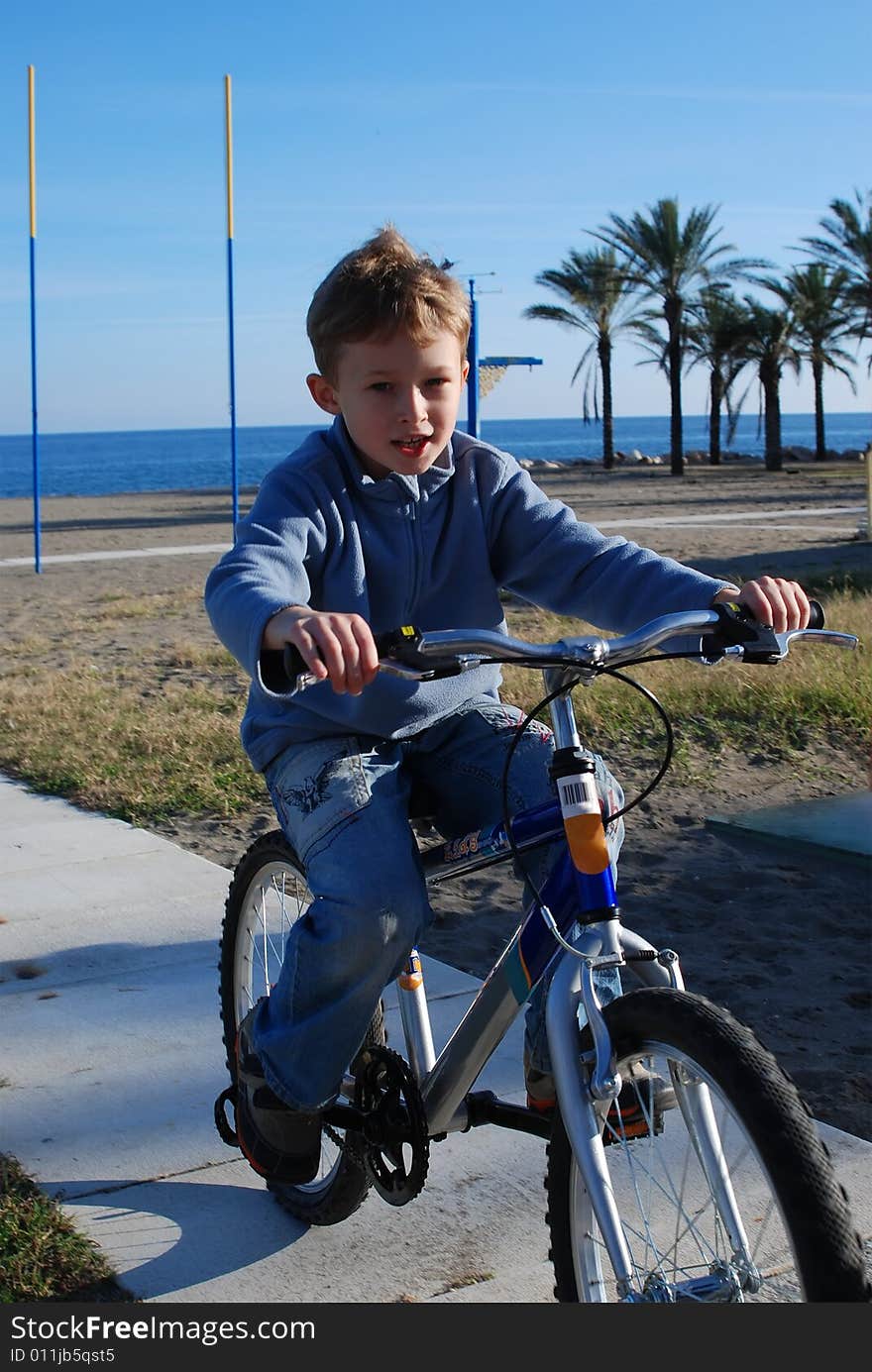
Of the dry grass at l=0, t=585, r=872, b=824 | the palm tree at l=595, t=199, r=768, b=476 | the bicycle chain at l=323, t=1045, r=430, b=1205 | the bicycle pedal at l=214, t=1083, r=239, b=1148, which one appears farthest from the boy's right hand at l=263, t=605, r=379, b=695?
the palm tree at l=595, t=199, r=768, b=476

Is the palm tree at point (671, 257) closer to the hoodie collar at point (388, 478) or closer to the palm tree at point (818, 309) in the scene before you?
the palm tree at point (818, 309)

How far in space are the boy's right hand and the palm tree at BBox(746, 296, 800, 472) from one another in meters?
39.3

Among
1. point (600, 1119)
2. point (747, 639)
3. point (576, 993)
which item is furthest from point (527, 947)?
point (747, 639)

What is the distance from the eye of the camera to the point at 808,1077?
11.2ft

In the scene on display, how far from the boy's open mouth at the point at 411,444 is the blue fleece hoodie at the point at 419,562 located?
0.33ft

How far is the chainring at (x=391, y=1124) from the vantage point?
2.39 m

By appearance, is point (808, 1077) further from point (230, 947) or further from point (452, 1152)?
point (230, 947)

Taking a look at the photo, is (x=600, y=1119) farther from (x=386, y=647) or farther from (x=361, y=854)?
(x=386, y=647)

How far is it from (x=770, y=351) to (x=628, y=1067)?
39.7 meters

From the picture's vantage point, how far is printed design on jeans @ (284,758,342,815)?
2383 millimetres

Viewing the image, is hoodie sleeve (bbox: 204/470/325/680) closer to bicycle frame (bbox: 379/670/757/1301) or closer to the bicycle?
the bicycle

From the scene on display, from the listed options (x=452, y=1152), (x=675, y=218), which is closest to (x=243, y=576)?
(x=452, y=1152)

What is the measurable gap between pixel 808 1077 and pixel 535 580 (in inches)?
57.9

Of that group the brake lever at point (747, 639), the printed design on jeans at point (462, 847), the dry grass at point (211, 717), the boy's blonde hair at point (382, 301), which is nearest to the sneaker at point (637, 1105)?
the printed design on jeans at point (462, 847)
